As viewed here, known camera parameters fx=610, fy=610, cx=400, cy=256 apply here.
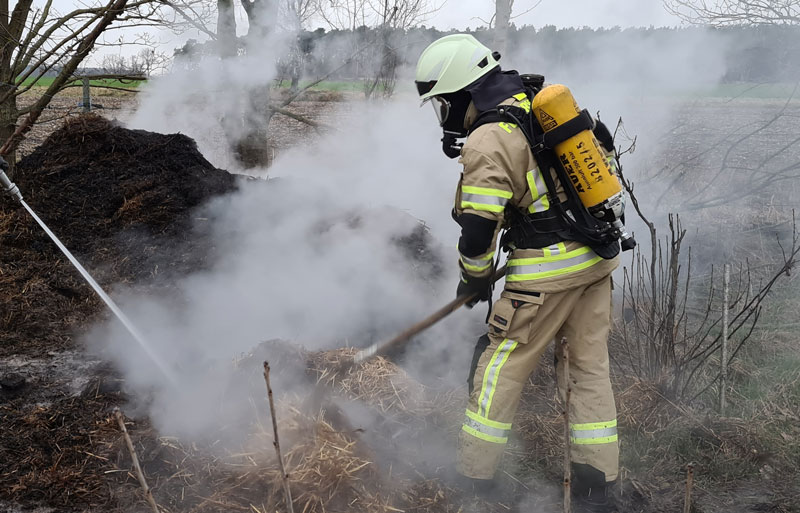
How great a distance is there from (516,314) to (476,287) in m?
0.26

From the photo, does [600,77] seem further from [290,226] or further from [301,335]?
[301,335]

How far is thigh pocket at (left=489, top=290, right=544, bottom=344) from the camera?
2.92 metres

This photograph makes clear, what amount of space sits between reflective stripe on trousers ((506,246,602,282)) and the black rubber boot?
1.01 m

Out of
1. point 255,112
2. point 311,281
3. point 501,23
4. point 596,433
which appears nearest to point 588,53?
point 501,23

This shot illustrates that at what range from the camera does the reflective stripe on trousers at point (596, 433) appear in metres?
3.07

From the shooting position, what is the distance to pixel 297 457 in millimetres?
3033

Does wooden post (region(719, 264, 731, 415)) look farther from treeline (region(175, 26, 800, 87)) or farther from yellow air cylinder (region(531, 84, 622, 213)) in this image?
treeline (region(175, 26, 800, 87))

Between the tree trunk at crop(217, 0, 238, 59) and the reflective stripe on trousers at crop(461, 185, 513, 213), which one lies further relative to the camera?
the tree trunk at crop(217, 0, 238, 59)

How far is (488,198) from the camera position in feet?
9.05

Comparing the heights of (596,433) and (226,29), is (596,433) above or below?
below

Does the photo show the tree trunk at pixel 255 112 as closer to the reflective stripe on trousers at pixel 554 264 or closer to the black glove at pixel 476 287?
the black glove at pixel 476 287

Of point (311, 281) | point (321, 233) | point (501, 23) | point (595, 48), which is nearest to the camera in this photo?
point (311, 281)

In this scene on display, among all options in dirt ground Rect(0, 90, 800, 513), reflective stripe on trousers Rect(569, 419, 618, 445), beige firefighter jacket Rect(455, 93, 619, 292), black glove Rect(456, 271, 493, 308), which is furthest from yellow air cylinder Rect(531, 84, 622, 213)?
dirt ground Rect(0, 90, 800, 513)

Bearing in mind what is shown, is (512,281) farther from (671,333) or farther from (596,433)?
(671,333)
